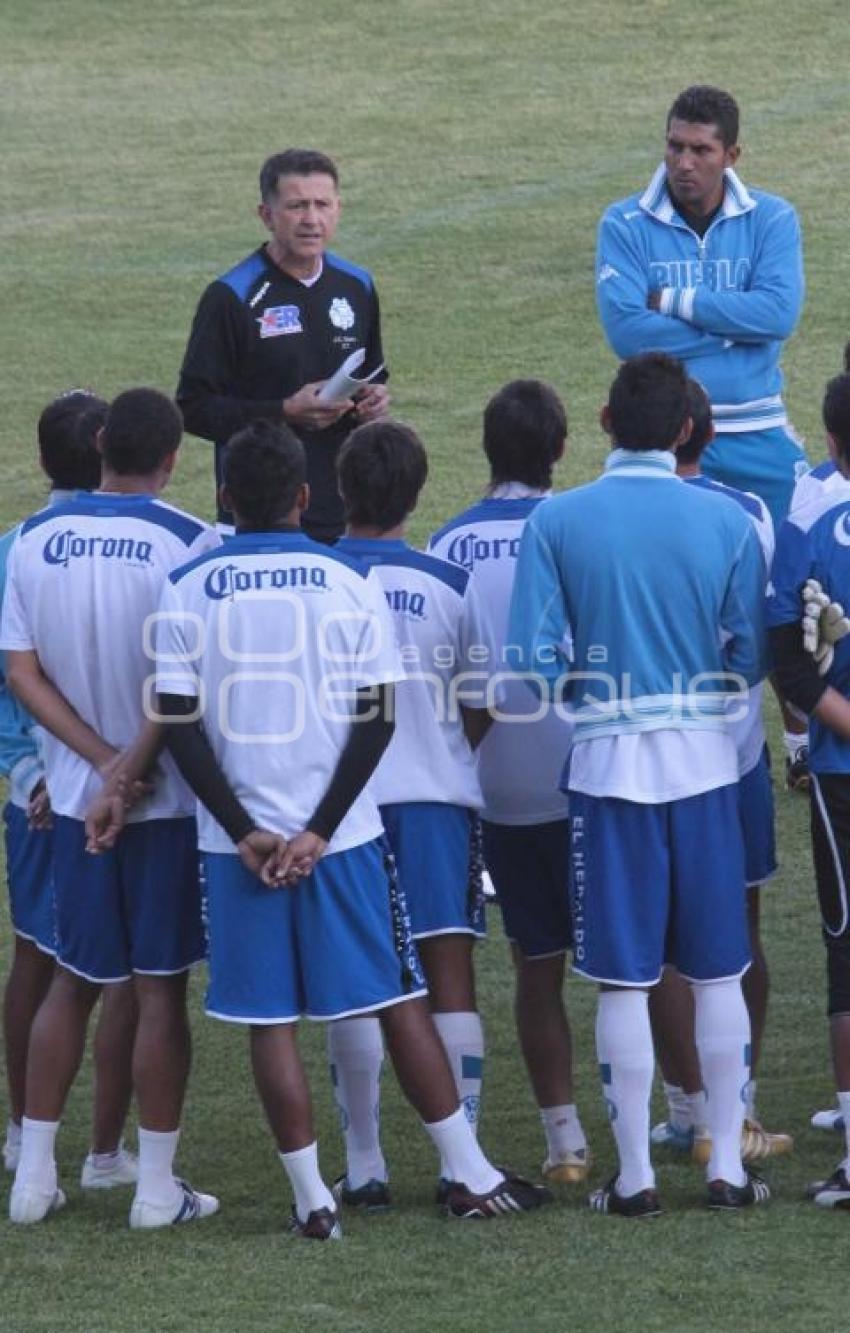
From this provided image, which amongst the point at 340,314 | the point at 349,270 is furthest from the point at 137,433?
the point at 349,270

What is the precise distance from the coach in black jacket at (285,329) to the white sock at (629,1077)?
7.39 ft

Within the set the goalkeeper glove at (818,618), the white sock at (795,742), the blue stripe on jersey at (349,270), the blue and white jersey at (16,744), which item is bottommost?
the white sock at (795,742)

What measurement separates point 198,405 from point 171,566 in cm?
177

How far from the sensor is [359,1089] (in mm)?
5527

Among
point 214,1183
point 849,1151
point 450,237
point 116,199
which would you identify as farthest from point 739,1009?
point 116,199

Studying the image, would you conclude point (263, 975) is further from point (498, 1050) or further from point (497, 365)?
point (497, 365)

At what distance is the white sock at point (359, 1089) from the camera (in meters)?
5.53

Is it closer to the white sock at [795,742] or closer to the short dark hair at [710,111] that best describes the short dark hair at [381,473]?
the short dark hair at [710,111]

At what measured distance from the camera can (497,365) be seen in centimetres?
1372

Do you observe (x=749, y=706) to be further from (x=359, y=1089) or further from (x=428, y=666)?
(x=359, y=1089)

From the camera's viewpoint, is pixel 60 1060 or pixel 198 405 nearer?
pixel 60 1060

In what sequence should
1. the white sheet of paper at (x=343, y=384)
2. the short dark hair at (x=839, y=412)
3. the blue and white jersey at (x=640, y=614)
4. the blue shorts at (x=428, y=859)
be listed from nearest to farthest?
1. the blue and white jersey at (x=640, y=614)
2. the short dark hair at (x=839, y=412)
3. the blue shorts at (x=428, y=859)
4. the white sheet of paper at (x=343, y=384)

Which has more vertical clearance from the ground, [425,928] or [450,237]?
[450,237]

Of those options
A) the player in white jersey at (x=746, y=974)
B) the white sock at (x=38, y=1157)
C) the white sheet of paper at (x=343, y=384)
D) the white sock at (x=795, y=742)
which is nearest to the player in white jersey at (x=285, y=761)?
the white sock at (x=38, y=1157)
